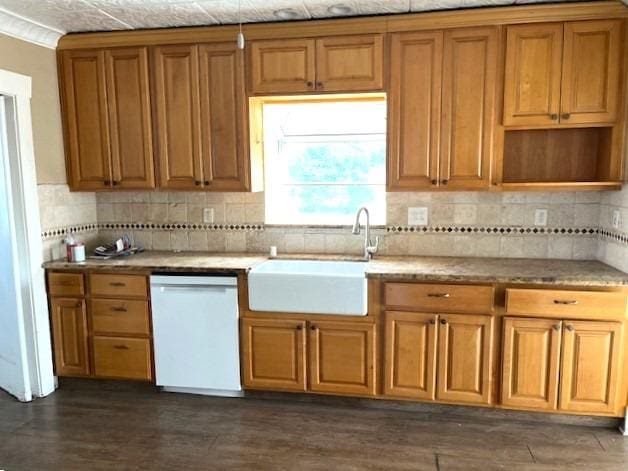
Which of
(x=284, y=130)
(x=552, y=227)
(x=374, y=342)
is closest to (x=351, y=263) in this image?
(x=374, y=342)

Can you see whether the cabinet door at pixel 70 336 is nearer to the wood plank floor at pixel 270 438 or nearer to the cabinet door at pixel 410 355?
the wood plank floor at pixel 270 438

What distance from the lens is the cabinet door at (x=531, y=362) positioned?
2639mm

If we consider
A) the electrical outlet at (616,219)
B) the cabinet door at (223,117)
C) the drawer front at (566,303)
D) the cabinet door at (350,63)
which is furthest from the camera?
the cabinet door at (223,117)

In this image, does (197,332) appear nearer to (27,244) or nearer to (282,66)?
(27,244)

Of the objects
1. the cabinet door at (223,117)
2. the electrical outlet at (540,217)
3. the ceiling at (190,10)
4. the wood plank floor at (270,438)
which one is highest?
the ceiling at (190,10)

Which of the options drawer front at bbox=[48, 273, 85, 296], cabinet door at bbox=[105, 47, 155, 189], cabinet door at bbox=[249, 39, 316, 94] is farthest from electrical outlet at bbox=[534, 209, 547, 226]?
drawer front at bbox=[48, 273, 85, 296]

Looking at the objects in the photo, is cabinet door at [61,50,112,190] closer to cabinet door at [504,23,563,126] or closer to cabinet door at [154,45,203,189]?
cabinet door at [154,45,203,189]

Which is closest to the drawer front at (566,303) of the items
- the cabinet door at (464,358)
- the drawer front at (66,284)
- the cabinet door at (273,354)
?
the cabinet door at (464,358)

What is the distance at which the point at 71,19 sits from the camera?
292 centimetres

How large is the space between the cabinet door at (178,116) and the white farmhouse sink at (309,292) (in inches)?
33.9

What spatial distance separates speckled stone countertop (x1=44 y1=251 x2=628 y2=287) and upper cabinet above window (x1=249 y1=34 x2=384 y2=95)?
1090 mm

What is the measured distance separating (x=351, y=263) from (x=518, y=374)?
3.89 ft

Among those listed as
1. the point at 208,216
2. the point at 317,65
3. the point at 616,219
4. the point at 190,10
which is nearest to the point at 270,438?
the point at 208,216

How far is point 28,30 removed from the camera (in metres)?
2.95
